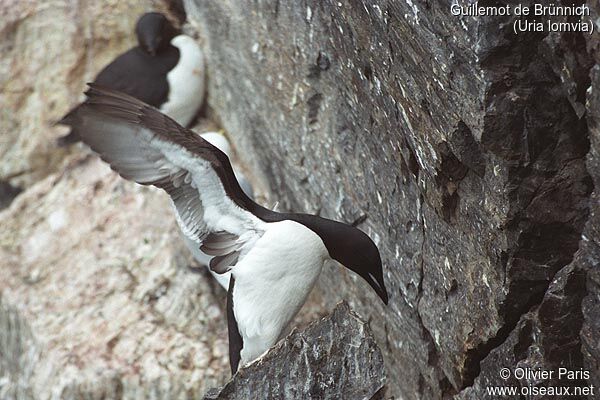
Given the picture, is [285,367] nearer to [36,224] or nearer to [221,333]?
[221,333]

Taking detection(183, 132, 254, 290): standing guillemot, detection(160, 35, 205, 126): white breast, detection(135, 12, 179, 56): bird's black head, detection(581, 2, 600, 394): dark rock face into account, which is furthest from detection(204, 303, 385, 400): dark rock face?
detection(135, 12, 179, 56): bird's black head

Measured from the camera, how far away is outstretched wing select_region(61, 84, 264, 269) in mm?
4309

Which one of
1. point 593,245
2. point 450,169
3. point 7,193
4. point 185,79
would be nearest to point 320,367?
point 450,169

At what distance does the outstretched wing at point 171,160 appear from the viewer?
4.31 metres

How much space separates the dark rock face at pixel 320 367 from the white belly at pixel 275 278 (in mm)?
527

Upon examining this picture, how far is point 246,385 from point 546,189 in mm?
1154

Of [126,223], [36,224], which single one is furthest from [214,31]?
[36,224]

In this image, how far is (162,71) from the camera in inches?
266

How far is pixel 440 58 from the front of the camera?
11.6 feet

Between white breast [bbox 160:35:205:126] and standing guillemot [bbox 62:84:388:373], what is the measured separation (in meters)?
2.27

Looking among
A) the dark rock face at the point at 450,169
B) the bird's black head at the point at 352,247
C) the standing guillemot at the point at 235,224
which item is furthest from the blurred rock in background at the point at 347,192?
the standing guillemot at the point at 235,224

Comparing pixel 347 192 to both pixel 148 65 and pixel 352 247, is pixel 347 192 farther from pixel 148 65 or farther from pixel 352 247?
pixel 148 65

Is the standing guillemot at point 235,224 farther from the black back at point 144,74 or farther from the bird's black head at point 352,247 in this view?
the black back at point 144,74

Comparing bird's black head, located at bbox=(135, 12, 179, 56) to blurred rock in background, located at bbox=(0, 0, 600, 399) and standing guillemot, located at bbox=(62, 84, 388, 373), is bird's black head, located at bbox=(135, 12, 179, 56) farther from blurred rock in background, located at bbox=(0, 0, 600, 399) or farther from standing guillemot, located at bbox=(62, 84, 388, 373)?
standing guillemot, located at bbox=(62, 84, 388, 373)
